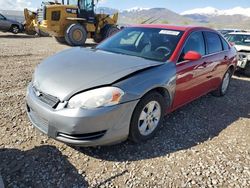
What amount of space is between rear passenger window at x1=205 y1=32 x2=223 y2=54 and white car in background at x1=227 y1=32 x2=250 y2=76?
2827mm

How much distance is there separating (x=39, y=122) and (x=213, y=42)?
3.58 metres

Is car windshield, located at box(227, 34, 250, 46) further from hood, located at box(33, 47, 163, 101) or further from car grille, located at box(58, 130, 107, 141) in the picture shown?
car grille, located at box(58, 130, 107, 141)

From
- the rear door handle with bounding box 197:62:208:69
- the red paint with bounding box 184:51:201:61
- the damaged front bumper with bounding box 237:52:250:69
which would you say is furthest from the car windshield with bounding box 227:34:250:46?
the red paint with bounding box 184:51:201:61

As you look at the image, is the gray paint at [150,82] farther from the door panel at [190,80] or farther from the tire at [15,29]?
the tire at [15,29]

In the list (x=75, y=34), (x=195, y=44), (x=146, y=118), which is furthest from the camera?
(x=75, y=34)

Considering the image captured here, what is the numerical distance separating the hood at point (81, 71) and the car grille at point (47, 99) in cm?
4

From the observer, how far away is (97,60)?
11.7ft

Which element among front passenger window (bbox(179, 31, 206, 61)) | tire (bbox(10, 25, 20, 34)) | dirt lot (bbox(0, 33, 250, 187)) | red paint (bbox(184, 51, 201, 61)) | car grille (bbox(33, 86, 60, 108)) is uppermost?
front passenger window (bbox(179, 31, 206, 61))

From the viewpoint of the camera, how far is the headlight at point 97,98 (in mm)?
2807

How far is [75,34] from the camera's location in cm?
1296

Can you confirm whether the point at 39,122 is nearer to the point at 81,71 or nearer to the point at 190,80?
the point at 81,71

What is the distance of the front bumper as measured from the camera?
9.11 ft

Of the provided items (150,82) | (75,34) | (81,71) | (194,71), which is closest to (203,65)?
(194,71)

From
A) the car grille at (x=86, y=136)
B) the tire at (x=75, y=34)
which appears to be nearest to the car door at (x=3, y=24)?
the tire at (x=75, y=34)
